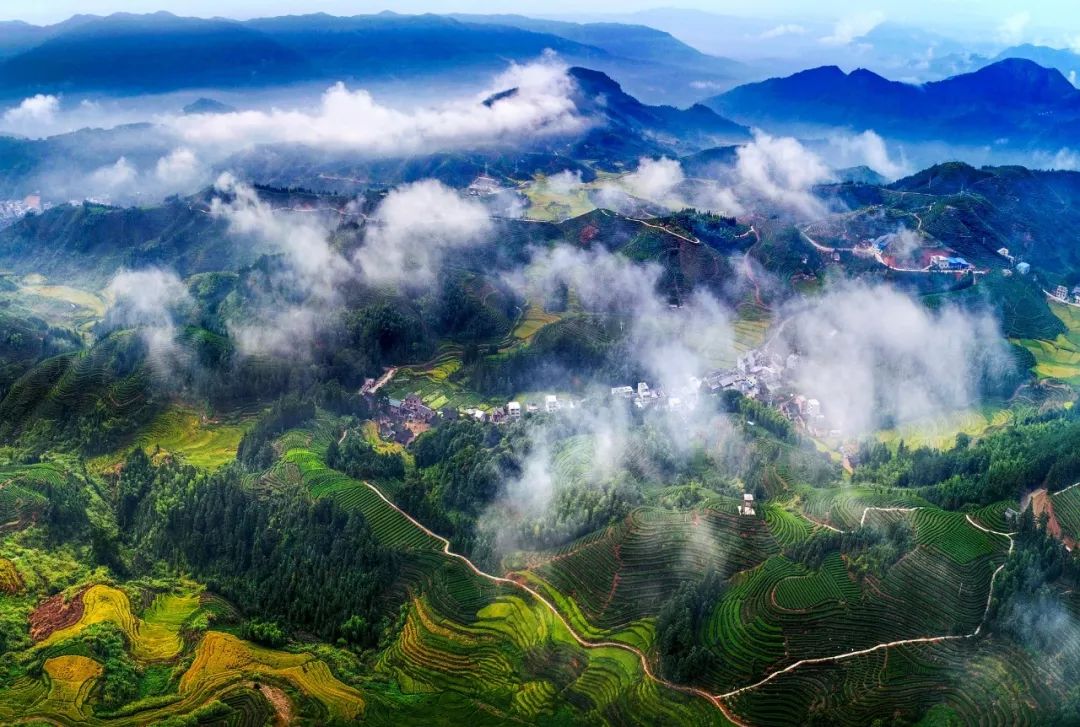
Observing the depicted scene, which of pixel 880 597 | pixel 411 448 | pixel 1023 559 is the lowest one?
pixel 411 448

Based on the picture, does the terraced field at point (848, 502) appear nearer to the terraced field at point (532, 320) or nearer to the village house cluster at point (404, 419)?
the village house cluster at point (404, 419)

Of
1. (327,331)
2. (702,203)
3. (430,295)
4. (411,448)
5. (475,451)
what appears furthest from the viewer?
(702,203)

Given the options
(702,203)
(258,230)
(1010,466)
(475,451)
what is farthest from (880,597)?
(702,203)

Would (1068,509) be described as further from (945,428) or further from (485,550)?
(485,550)

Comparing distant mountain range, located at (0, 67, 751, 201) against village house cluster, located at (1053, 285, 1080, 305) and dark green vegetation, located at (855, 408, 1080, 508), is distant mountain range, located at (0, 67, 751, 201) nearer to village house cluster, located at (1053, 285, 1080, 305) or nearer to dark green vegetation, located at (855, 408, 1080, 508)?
village house cluster, located at (1053, 285, 1080, 305)

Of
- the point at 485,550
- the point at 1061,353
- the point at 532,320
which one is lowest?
the point at 485,550

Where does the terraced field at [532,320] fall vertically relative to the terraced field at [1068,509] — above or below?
below

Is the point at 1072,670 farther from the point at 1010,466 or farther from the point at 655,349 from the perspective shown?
the point at 655,349

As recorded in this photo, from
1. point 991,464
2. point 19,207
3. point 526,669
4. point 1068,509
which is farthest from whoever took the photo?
point 19,207

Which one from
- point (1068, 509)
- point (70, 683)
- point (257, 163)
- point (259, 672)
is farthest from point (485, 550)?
point (257, 163)

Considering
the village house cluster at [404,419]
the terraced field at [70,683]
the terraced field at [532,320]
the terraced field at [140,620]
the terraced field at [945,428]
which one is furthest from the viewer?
the terraced field at [532,320]

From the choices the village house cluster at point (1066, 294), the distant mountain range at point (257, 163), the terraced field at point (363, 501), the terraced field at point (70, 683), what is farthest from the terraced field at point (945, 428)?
the distant mountain range at point (257, 163)
